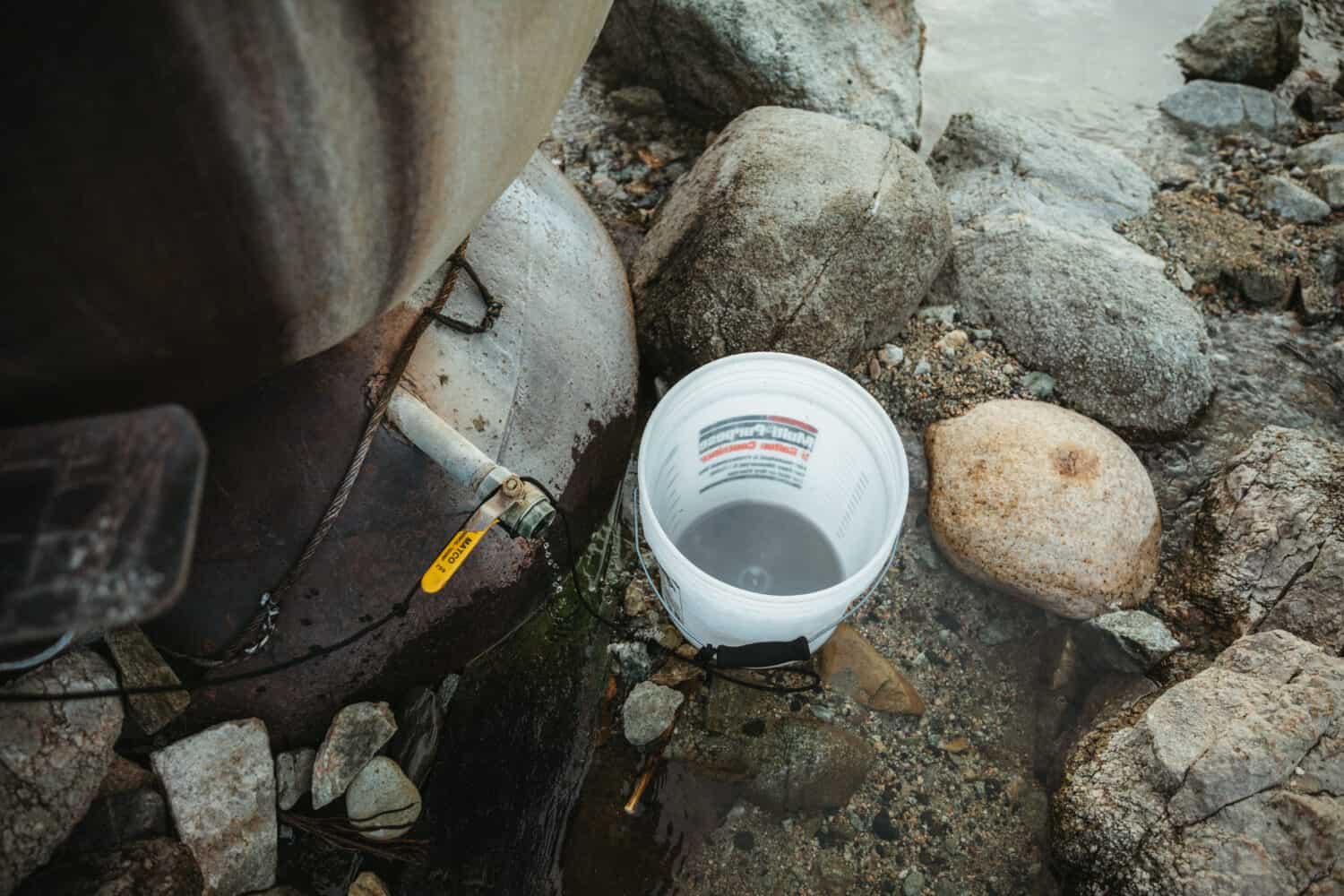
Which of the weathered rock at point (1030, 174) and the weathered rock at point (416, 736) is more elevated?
the weathered rock at point (1030, 174)

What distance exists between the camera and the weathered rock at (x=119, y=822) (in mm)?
1704

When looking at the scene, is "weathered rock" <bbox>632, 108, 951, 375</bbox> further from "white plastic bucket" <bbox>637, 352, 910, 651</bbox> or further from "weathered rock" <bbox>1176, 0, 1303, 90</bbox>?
"weathered rock" <bbox>1176, 0, 1303, 90</bbox>

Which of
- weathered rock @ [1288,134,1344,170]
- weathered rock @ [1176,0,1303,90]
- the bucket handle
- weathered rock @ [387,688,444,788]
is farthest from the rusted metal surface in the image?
weathered rock @ [1176,0,1303,90]

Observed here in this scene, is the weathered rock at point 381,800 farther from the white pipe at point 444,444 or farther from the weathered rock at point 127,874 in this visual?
the white pipe at point 444,444

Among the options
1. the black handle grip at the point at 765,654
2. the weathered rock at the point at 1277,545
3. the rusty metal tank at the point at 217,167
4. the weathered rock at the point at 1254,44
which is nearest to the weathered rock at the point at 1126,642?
the weathered rock at the point at 1277,545

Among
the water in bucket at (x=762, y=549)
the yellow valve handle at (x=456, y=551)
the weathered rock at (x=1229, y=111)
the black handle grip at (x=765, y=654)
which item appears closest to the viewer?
the yellow valve handle at (x=456, y=551)

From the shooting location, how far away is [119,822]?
176 cm

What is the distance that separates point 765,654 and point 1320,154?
4.39m

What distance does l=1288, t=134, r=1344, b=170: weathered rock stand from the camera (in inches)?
158

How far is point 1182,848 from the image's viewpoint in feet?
5.87

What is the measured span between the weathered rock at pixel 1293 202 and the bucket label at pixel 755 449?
314 cm

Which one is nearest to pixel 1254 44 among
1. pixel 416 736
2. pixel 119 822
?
pixel 416 736

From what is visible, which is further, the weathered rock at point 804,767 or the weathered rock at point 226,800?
the weathered rock at point 804,767

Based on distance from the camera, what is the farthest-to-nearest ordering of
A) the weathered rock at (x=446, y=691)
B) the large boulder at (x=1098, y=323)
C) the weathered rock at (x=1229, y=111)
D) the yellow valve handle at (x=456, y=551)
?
the weathered rock at (x=1229, y=111)
the large boulder at (x=1098, y=323)
the weathered rock at (x=446, y=691)
the yellow valve handle at (x=456, y=551)
